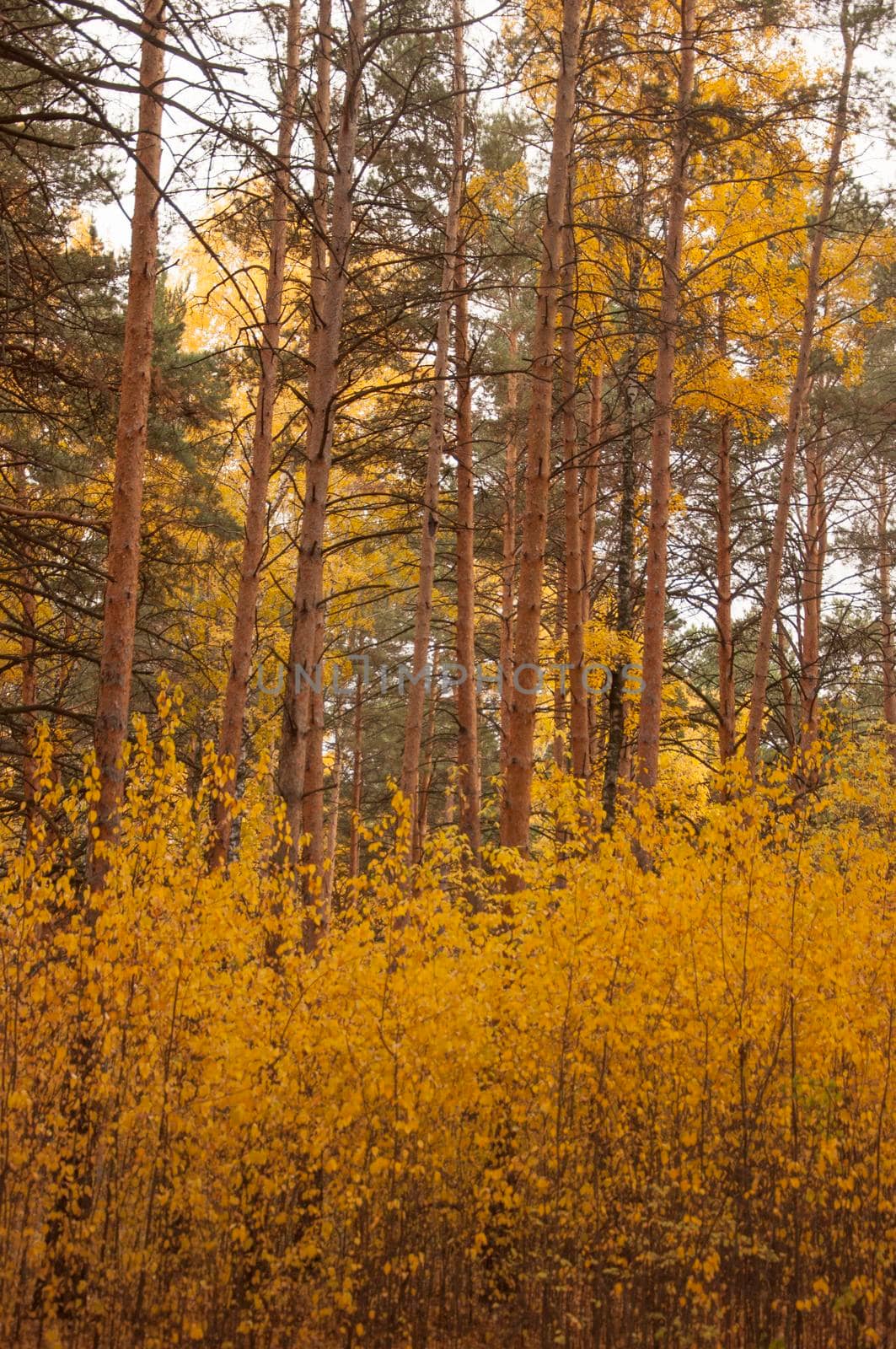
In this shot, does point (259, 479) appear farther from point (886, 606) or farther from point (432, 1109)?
point (886, 606)

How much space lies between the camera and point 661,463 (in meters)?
9.16

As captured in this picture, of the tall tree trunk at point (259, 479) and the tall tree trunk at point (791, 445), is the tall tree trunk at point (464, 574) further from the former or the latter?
the tall tree trunk at point (791, 445)

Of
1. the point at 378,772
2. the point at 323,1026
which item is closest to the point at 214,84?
the point at 323,1026

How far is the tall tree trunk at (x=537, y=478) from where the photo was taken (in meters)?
6.19

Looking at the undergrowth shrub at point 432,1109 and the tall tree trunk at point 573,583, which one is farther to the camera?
the tall tree trunk at point 573,583

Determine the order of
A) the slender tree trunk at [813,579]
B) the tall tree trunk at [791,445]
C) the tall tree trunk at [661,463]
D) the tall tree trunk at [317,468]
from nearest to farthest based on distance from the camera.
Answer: the tall tree trunk at [317,468], the tall tree trunk at [661,463], the tall tree trunk at [791,445], the slender tree trunk at [813,579]

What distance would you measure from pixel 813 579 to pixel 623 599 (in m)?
4.10

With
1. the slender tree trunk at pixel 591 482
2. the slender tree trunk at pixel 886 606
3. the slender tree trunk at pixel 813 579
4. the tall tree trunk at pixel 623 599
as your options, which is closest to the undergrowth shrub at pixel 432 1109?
the tall tree trunk at pixel 623 599

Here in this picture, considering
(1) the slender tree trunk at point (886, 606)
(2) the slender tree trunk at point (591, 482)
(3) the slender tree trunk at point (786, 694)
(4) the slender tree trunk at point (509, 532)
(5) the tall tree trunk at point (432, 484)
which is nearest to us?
(5) the tall tree trunk at point (432, 484)

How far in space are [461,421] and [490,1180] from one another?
799 centimetres

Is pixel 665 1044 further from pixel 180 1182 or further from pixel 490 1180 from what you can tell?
pixel 180 1182

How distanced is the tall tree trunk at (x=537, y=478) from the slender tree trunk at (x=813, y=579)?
26.1 ft

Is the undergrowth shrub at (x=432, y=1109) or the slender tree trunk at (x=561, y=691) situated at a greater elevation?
the slender tree trunk at (x=561, y=691)

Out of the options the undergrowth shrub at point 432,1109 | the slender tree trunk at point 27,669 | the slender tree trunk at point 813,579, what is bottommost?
the undergrowth shrub at point 432,1109
